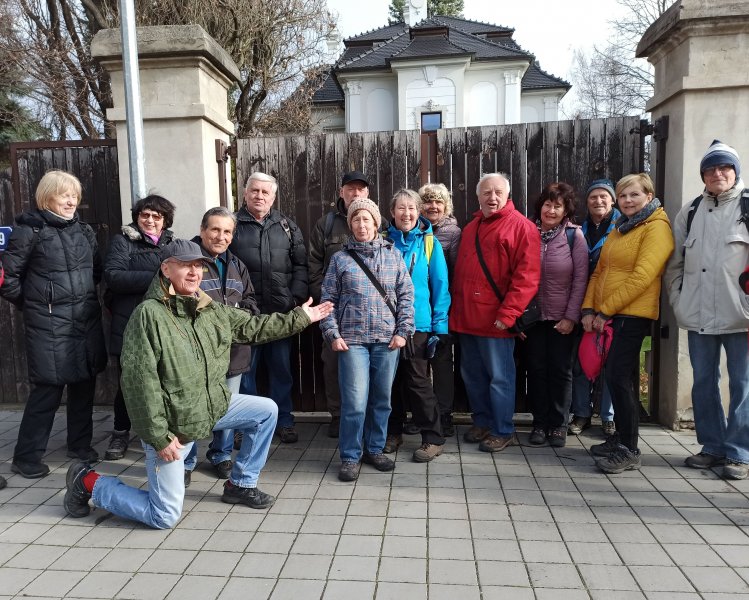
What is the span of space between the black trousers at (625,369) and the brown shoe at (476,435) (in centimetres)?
101

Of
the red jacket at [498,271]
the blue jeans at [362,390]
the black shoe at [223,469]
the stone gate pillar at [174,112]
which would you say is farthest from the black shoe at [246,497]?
the stone gate pillar at [174,112]

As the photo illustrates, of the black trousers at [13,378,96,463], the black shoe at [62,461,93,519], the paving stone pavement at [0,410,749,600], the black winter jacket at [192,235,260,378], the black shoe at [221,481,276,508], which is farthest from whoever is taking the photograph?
the black trousers at [13,378,96,463]

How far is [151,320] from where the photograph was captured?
9.61ft

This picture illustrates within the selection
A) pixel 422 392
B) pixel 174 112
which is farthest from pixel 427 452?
pixel 174 112

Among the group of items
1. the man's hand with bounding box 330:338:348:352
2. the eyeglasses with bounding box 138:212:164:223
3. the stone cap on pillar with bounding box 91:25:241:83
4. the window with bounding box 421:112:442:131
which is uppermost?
the window with bounding box 421:112:442:131

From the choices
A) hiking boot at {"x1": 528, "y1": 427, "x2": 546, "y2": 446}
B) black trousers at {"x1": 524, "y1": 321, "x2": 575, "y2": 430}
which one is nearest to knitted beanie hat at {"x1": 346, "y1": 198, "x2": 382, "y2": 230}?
black trousers at {"x1": 524, "y1": 321, "x2": 575, "y2": 430}

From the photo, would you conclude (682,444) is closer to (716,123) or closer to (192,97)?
(716,123)

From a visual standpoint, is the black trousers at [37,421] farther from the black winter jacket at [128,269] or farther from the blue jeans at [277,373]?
the blue jeans at [277,373]

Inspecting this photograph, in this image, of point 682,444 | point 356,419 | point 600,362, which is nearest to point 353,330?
point 356,419

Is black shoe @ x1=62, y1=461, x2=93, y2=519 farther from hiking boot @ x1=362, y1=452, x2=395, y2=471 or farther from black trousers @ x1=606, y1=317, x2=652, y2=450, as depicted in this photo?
black trousers @ x1=606, y1=317, x2=652, y2=450

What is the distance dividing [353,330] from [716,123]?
3.06 metres

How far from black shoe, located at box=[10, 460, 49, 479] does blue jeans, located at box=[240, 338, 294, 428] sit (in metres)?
1.43

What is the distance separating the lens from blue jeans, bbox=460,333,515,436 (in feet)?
13.3

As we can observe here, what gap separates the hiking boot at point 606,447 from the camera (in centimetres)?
385
